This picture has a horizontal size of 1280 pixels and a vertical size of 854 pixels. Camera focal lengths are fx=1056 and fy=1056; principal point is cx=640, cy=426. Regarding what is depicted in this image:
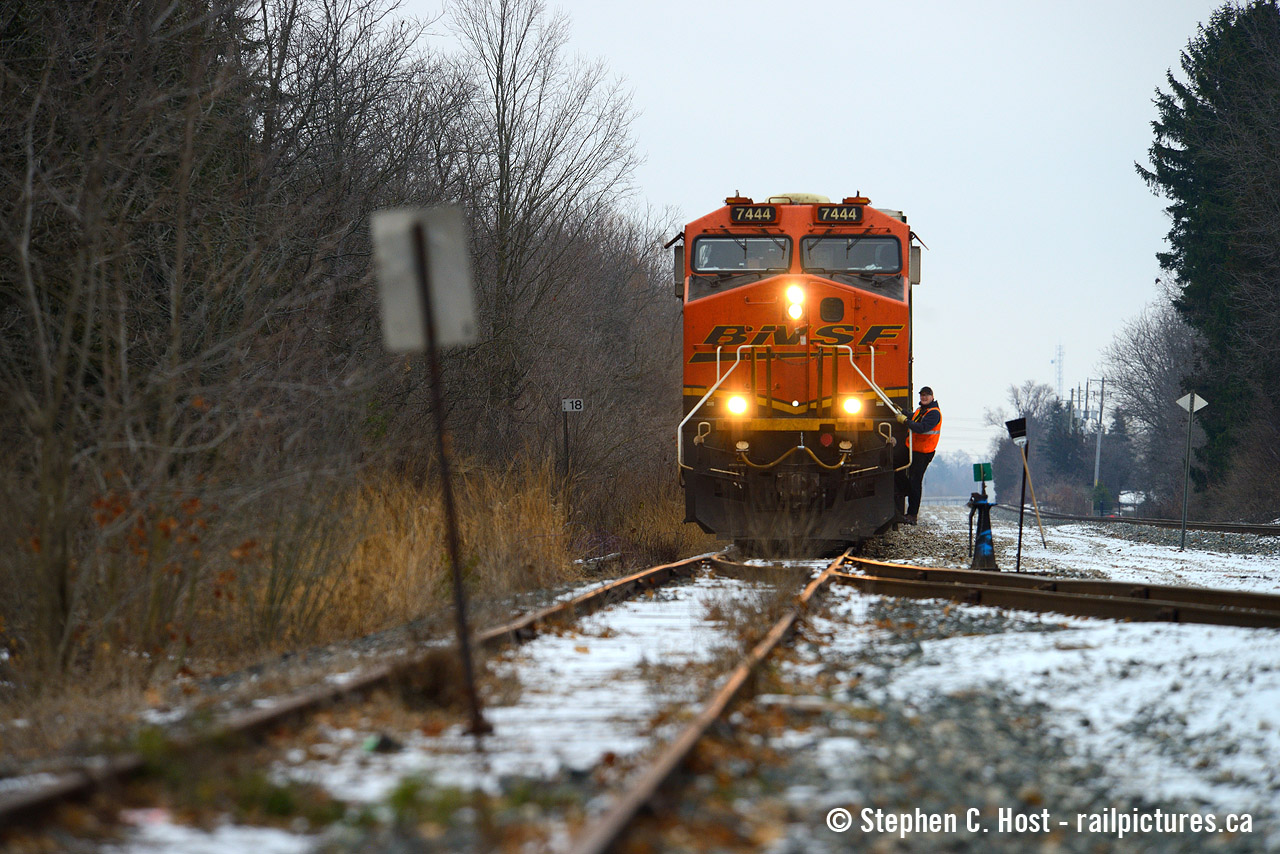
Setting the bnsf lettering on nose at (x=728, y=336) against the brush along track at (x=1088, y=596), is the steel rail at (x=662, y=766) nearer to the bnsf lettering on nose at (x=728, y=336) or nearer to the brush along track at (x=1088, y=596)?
the brush along track at (x=1088, y=596)

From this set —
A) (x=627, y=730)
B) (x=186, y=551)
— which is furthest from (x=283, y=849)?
(x=186, y=551)

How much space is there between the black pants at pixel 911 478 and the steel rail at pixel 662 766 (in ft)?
22.5

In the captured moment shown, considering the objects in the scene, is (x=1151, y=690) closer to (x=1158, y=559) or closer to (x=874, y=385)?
(x=874, y=385)

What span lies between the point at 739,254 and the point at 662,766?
10125mm

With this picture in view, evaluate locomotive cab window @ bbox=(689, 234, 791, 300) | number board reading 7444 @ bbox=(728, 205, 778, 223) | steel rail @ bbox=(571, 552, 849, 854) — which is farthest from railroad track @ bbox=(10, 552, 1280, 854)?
number board reading 7444 @ bbox=(728, 205, 778, 223)

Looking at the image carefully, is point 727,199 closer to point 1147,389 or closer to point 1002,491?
point 1147,389

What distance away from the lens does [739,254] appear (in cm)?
1298

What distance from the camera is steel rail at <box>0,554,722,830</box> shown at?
307cm

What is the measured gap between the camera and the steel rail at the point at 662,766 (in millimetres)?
2820

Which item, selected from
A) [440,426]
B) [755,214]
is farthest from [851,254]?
[440,426]

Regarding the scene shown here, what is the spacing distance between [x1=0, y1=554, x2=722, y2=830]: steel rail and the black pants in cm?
573

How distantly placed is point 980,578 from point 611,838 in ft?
25.2

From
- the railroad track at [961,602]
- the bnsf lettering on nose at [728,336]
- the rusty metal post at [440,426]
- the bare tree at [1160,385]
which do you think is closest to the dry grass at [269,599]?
the rusty metal post at [440,426]

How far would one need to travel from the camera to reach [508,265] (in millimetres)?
20672
